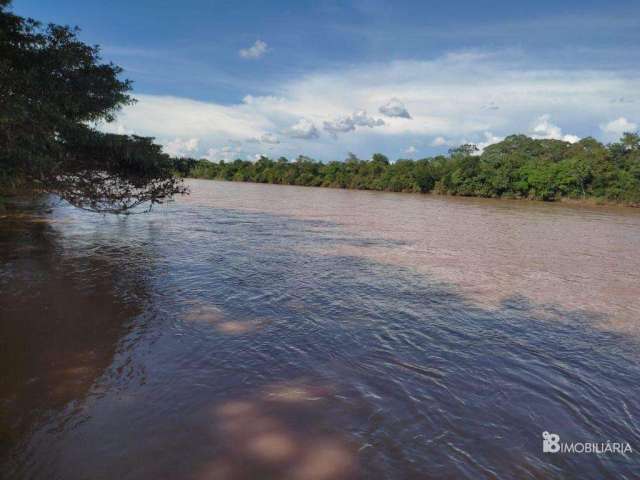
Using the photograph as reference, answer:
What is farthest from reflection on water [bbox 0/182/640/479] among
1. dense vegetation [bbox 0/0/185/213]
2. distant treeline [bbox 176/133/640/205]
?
distant treeline [bbox 176/133/640/205]

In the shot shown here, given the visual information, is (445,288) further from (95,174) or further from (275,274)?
(95,174)

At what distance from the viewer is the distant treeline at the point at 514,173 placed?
56.7 m

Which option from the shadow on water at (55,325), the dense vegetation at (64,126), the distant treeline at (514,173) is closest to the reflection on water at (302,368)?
the shadow on water at (55,325)

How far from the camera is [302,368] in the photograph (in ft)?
19.2

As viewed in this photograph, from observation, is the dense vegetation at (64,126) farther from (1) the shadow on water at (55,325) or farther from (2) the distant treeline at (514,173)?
(2) the distant treeline at (514,173)

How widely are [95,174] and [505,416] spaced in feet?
39.1

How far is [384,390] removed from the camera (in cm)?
537

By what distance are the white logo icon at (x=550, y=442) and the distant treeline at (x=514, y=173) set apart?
32.8m

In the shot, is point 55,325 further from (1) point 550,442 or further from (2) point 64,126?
(1) point 550,442

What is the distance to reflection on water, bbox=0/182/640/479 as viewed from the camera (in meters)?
4.07

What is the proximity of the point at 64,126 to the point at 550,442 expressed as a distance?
10.6 metres

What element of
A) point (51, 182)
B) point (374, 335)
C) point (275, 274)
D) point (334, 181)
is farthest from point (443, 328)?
point (334, 181)

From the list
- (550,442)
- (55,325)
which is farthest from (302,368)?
(55,325)

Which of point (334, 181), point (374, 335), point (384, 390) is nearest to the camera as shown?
point (384, 390)
